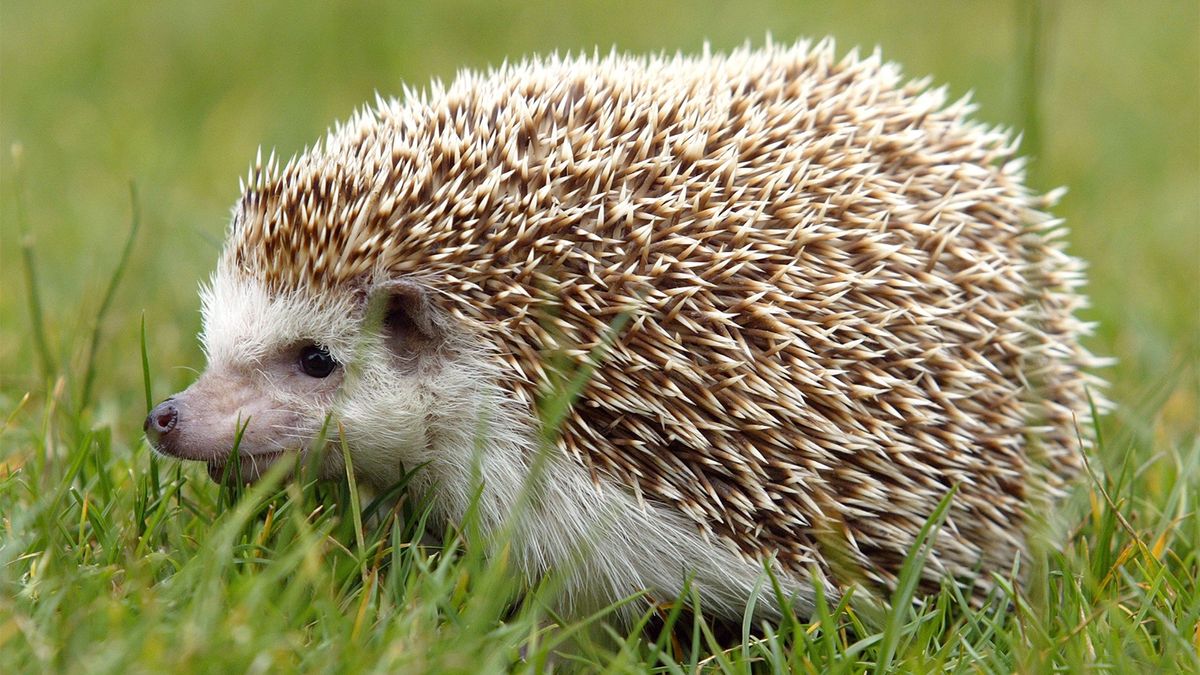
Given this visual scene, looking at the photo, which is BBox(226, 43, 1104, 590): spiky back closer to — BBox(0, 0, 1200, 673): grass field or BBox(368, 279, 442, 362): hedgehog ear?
BBox(368, 279, 442, 362): hedgehog ear

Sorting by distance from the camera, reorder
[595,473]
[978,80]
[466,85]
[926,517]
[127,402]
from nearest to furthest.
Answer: [595,473] < [926,517] < [466,85] < [127,402] < [978,80]

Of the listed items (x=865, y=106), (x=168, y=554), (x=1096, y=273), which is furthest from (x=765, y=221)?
(x=1096, y=273)

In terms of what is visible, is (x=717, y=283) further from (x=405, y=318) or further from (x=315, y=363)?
(x=315, y=363)

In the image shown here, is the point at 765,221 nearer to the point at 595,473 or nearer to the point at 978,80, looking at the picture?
the point at 595,473

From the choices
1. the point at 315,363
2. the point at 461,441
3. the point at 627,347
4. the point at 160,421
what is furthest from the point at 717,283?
the point at 160,421

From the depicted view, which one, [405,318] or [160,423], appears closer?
[160,423]

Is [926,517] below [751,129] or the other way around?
below

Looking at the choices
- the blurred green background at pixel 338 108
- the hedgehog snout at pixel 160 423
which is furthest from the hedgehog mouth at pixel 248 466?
the blurred green background at pixel 338 108

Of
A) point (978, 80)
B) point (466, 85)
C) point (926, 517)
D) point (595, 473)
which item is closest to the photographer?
point (595, 473)
